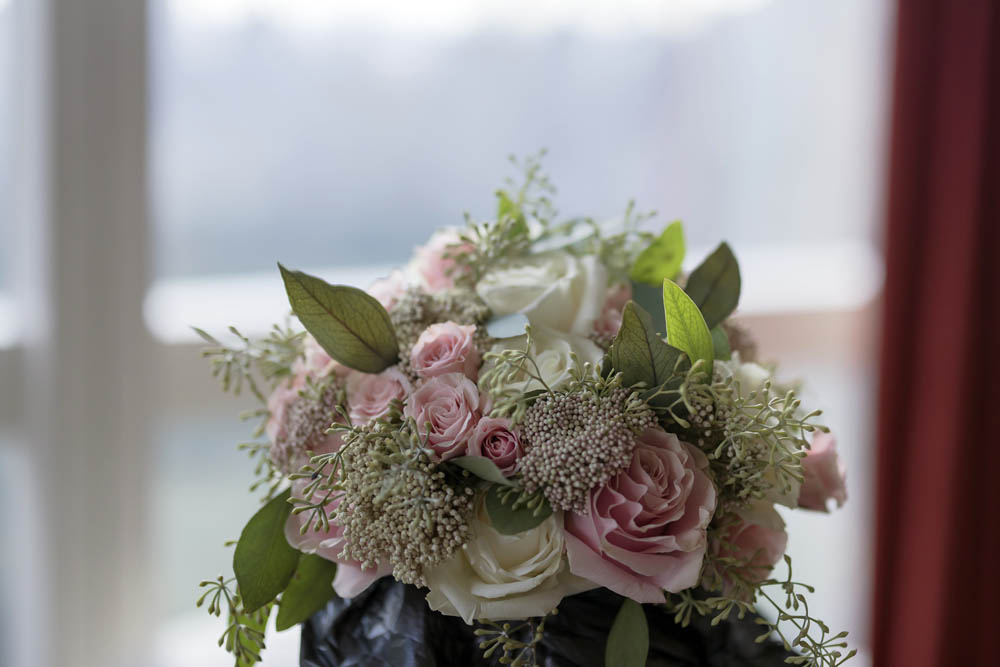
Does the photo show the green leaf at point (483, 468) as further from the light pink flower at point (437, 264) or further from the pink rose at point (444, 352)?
the light pink flower at point (437, 264)

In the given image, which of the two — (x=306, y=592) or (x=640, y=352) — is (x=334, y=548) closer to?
(x=306, y=592)

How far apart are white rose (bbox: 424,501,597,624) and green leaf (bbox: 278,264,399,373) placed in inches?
5.6

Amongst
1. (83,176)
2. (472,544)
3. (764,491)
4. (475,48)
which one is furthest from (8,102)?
(764,491)

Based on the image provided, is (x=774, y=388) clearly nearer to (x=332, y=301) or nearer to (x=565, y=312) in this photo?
(x=565, y=312)

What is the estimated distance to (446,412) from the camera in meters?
0.52

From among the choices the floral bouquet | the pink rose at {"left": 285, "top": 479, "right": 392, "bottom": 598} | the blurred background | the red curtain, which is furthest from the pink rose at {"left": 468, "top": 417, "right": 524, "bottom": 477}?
the red curtain

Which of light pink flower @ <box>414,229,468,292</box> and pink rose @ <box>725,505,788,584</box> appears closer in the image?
pink rose @ <box>725,505,788,584</box>

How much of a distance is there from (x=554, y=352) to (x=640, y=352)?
63 mm

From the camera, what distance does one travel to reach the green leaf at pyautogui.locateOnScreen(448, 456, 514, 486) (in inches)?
19.4

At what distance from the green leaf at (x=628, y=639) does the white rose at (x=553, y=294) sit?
7.9 inches

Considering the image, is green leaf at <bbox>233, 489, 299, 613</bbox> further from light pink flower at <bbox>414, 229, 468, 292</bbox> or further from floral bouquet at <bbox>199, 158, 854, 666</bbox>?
light pink flower at <bbox>414, 229, 468, 292</bbox>

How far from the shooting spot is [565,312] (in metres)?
0.60

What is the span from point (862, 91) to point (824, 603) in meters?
1.11

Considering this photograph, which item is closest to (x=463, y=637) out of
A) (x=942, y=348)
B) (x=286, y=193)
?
(x=286, y=193)
